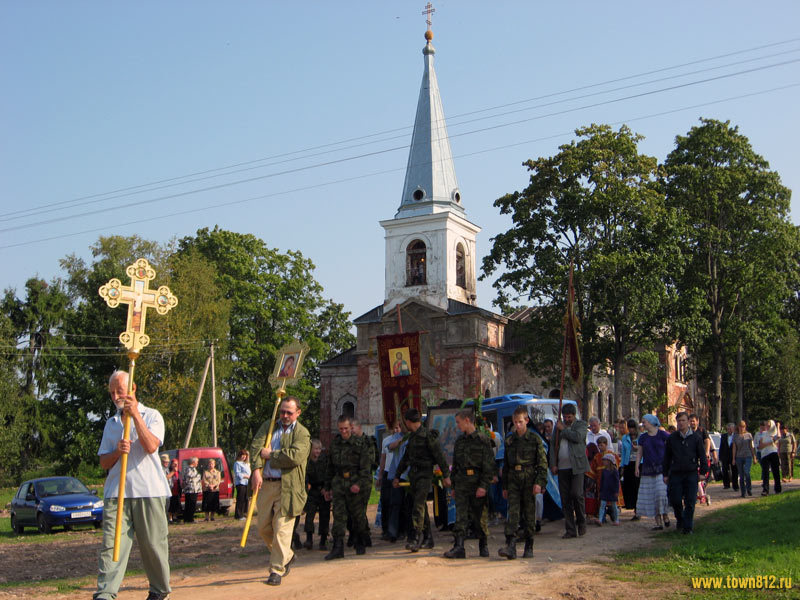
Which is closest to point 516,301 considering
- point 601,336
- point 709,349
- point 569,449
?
point 601,336

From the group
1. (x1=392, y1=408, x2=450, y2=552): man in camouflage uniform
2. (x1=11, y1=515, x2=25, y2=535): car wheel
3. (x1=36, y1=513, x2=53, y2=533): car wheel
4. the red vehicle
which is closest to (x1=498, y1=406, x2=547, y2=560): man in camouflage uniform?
(x1=392, y1=408, x2=450, y2=552): man in camouflage uniform

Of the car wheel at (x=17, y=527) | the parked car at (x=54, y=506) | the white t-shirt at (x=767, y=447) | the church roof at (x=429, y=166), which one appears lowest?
the car wheel at (x=17, y=527)

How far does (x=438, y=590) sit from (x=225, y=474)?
1551 cm

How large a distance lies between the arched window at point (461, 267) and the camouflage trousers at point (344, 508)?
125ft

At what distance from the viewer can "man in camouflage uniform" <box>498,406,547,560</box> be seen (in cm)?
1075

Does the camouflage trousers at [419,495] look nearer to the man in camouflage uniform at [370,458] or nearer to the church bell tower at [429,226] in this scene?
the man in camouflage uniform at [370,458]

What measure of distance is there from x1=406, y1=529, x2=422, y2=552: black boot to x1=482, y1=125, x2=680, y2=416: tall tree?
2340 cm

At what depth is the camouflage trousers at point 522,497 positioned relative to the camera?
1081cm

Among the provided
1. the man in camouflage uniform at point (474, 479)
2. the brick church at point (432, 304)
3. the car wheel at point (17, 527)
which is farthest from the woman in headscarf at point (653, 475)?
the brick church at point (432, 304)

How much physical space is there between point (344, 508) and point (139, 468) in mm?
4398

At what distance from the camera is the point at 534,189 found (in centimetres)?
3719

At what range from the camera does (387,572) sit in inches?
386

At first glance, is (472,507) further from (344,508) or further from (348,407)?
(348,407)

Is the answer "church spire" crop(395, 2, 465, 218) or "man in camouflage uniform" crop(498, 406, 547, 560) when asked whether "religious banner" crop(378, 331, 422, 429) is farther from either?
"church spire" crop(395, 2, 465, 218)
